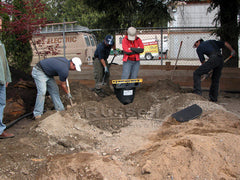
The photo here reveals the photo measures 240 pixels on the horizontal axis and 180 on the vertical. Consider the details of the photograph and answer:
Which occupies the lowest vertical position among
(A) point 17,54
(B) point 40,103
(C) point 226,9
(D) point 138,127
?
(D) point 138,127

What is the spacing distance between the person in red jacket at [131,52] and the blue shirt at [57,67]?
83.1 inches

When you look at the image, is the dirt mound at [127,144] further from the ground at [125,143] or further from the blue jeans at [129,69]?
the blue jeans at [129,69]

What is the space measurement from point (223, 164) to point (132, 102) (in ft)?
11.7

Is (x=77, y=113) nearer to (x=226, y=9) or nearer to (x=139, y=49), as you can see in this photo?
(x=139, y=49)

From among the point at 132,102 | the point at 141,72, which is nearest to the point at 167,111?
the point at 132,102

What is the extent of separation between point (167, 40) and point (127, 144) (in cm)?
813

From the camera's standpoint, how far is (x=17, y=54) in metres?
8.66

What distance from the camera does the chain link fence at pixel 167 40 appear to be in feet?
29.7

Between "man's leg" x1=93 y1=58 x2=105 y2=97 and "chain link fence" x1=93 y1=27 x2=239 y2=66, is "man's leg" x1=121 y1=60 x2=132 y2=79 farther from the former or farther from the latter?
"chain link fence" x1=93 y1=27 x2=239 y2=66

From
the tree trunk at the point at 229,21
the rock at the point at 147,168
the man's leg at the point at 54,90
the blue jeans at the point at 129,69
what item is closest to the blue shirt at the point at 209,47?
the tree trunk at the point at 229,21

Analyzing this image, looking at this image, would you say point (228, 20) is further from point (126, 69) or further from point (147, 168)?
point (147, 168)

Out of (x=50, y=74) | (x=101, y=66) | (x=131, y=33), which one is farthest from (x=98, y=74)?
(x=50, y=74)

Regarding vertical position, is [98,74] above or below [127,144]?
above

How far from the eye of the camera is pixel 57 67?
516cm
